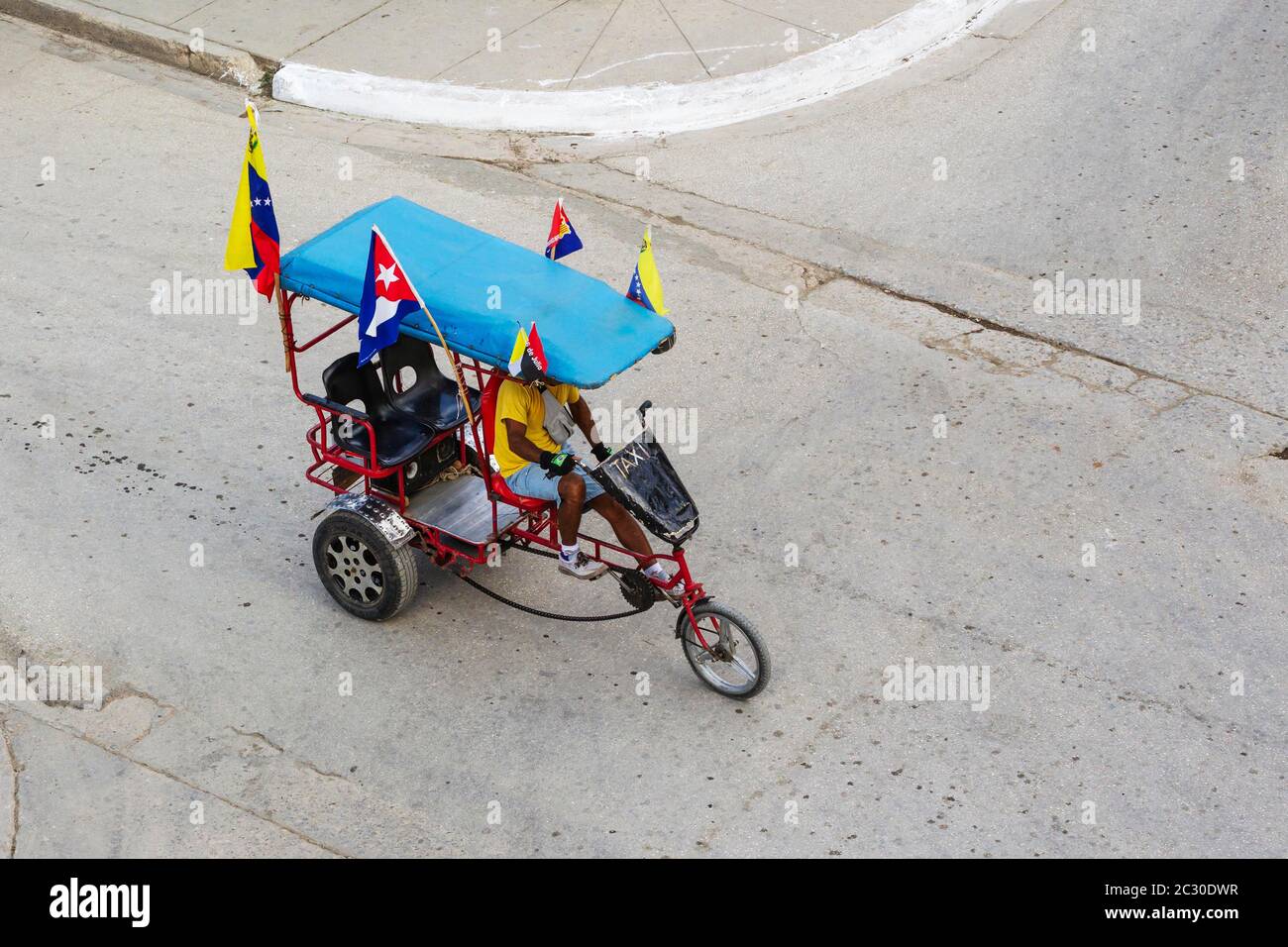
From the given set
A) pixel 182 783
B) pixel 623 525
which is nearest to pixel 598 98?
pixel 623 525

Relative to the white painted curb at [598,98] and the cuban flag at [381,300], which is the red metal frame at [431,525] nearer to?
the cuban flag at [381,300]

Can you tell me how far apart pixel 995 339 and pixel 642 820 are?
4682 mm

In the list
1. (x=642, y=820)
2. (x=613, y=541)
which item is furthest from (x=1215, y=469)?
(x=642, y=820)

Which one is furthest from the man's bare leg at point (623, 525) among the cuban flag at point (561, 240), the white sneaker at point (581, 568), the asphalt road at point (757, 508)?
the cuban flag at point (561, 240)

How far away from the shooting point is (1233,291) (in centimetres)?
978

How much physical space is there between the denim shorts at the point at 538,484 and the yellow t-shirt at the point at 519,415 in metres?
0.04

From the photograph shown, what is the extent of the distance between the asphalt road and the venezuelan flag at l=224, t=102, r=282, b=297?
183cm

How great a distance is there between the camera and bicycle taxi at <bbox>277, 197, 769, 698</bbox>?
6320 mm

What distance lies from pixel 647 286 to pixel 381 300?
1210mm

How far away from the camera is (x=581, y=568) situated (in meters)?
6.76

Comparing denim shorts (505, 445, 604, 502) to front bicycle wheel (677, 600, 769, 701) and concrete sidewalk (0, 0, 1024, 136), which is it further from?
concrete sidewalk (0, 0, 1024, 136)

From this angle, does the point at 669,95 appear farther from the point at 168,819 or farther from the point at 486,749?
the point at 168,819

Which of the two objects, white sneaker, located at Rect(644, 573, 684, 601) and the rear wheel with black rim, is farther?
the rear wheel with black rim

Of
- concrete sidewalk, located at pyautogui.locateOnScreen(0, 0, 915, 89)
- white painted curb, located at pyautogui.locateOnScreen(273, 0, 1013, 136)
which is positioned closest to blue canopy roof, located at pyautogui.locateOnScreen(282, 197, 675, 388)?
white painted curb, located at pyautogui.locateOnScreen(273, 0, 1013, 136)
